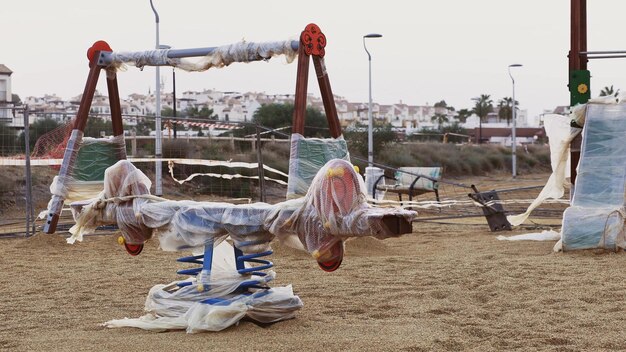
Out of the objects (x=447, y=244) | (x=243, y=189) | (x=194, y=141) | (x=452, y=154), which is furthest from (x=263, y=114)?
(x=447, y=244)

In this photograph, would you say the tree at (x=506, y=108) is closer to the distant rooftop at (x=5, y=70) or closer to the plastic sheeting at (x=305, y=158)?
the distant rooftop at (x=5, y=70)

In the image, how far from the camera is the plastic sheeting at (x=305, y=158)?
316 inches

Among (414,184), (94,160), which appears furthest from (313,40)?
(414,184)

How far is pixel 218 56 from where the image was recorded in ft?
27.7

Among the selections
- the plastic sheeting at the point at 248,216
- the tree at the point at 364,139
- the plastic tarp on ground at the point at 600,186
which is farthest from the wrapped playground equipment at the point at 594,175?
the tree at the point at 364,139

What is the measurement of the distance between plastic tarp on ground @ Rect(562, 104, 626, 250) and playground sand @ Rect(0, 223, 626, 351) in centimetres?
28

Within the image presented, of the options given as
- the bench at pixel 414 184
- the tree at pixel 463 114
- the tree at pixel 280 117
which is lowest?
the bench at pixel 414 184

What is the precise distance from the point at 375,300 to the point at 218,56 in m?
2.73

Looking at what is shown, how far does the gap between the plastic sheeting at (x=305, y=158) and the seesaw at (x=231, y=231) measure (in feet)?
2.36

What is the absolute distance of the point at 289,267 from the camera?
11344 mm

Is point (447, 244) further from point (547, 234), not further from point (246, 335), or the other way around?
point (246, 335)

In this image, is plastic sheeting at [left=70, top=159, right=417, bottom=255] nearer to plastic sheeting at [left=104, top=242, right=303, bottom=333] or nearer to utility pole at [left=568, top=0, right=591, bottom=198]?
plastic sheeting at [left=104, top=242, right=303, bottom=333]

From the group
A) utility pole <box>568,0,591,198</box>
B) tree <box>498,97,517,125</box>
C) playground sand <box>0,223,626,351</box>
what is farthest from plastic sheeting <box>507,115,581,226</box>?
tree <box>498,97,517,125</box>

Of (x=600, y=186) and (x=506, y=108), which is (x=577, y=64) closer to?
(x=600, y=186)
